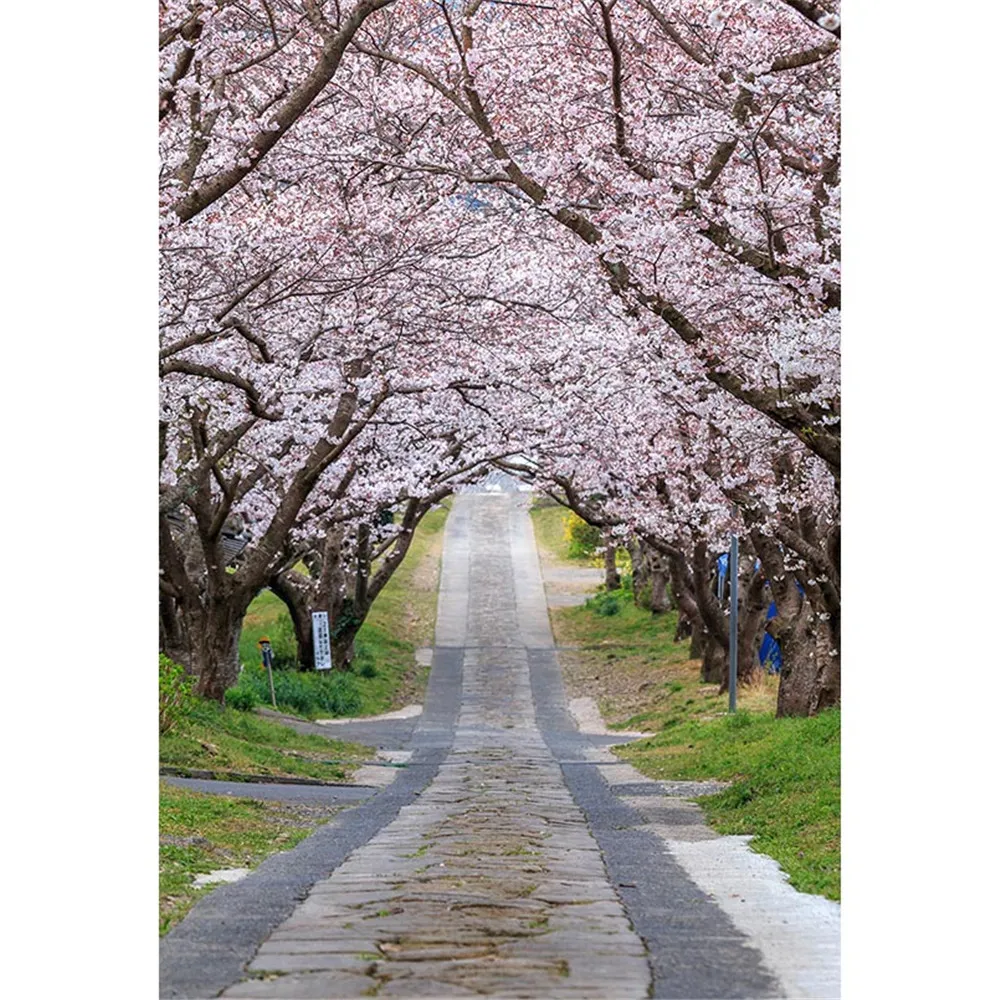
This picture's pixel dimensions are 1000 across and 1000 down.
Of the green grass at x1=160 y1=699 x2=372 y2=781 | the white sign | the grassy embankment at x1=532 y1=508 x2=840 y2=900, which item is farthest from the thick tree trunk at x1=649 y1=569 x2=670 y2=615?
the green grass at x1=160 y1=699 x2=372 y2=781

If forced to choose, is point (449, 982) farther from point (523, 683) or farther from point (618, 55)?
point (523, 683)

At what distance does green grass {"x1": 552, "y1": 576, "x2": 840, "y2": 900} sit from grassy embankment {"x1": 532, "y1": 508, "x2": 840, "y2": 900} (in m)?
0.02

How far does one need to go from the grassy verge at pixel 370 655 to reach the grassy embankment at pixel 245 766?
0.07 metres

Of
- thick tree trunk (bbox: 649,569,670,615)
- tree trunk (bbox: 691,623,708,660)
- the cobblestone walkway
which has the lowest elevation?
tree trunk (bbox: 691,623,708,660)

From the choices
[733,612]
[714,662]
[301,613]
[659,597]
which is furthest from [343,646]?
[659,597]

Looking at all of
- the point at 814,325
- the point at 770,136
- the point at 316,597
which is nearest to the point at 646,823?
the point at 814,325

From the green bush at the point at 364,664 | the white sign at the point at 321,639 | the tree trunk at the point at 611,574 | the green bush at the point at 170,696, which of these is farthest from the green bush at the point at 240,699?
the tree trunk at the point at 611,574

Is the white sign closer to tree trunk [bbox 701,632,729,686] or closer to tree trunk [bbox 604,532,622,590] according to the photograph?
tree trunk [bbox 701,632,729,686]

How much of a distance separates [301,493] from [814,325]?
320 inches

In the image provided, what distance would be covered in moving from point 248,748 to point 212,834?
22.0ft

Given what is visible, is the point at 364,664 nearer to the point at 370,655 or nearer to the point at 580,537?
the point at 370,655

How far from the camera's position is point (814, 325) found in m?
9.74

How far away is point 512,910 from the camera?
24.4ft

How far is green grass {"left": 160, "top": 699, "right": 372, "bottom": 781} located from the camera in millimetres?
15533
